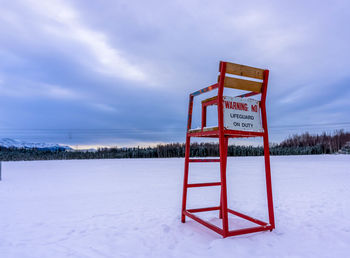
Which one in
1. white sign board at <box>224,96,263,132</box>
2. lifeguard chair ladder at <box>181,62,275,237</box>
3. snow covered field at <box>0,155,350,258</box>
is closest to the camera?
snow covered field at <box>0,155,350,258</box>

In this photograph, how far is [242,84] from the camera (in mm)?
2672

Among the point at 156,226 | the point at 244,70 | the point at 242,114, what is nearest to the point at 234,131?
the point at 242,114

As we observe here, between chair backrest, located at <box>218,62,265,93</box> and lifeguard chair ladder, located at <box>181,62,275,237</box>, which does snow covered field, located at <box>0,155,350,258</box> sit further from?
chair backrest, located at <box>218,62,265,93</box>

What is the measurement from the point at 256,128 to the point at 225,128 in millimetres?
463

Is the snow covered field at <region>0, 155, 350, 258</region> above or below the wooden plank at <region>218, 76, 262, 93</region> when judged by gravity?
below

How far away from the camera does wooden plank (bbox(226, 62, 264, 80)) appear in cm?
255

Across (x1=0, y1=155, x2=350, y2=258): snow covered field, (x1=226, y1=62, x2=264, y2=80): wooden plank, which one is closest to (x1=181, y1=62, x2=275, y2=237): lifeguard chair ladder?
(x1=226, y1=62, x2=264, y2=80): wooden plank

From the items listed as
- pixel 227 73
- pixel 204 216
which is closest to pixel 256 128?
pixel 227 73

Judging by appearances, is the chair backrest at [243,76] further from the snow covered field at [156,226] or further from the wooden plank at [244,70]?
the snow covered field at [156,226]

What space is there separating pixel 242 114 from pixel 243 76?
1.43ft

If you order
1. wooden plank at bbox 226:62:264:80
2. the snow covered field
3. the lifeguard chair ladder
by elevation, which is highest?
wooden plank at bbox 226:62:264:80

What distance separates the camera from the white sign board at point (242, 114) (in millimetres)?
2570

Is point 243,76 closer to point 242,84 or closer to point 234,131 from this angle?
point 242,84

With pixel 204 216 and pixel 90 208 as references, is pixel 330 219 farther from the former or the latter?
pixel 90 208
